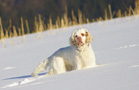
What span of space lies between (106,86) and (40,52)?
20.7ft

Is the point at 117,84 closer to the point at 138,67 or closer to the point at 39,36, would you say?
the point at 138,67

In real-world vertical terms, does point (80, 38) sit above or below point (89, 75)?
above

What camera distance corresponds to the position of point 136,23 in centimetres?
1238

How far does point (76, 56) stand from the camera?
6109 mm

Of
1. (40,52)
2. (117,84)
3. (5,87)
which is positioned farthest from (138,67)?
(40,52)

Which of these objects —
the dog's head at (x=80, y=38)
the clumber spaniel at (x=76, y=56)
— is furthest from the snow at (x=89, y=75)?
the dog's head at (x=80, y=38)

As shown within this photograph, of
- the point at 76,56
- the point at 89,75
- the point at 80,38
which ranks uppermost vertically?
the point at 80,38

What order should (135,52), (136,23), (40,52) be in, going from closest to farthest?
(135,52)
(40,52)
(136,23)

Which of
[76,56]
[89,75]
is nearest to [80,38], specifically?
[76,56]

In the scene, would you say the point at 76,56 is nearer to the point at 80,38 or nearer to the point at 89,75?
the point at 80,38

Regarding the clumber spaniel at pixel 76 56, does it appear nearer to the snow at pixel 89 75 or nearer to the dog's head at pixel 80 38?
the dog's head at pixel 80 38

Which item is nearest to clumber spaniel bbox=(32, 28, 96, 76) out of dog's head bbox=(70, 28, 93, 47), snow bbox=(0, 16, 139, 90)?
dog's head bbox=(70, 28, 93, 47)


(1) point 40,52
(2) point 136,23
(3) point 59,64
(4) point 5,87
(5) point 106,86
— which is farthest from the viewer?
(2) point 136,23

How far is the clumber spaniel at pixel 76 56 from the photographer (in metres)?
6.07
